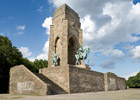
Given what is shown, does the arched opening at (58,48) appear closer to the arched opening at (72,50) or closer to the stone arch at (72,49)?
the stone arch at (72,49)

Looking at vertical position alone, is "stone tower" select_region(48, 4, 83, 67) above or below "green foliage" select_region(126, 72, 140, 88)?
above

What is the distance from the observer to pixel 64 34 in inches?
858

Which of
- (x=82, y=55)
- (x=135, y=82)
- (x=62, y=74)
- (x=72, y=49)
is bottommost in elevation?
(x=135, y=82)

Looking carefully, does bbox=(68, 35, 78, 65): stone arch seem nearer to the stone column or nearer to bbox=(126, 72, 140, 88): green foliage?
the stone column

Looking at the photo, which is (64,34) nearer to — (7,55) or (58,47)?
(58,47)

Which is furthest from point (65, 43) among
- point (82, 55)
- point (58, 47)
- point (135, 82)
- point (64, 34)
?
point (135, 82)

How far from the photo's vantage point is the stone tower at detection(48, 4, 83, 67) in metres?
21.6

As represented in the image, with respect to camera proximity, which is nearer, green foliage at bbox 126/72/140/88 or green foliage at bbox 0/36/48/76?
green foliage at bbox 0/36/48/76

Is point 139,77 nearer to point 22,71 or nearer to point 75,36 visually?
point 75,36

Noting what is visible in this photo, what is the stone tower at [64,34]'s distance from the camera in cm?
2155

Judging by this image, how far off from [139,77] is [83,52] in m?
39.1

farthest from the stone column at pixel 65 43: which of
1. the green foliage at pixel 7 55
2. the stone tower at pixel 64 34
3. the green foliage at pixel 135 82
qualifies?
the green foliage at pixel 135 82

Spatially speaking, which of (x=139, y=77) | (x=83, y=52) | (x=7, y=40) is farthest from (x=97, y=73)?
(x=139, y=77)

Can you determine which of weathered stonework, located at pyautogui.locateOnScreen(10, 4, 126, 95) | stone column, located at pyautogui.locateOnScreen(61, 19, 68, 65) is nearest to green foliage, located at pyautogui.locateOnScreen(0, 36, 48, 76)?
weathered stonework, located at pyautogui.locateOnScreen(10, 4, 126, 95)
